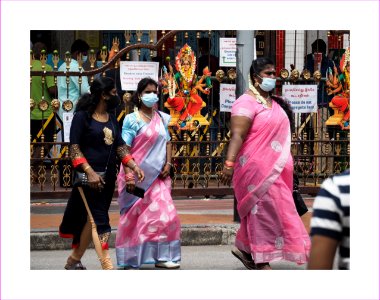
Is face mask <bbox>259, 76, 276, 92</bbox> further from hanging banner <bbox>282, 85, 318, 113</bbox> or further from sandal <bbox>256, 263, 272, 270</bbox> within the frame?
hanging banner <bbox>282, 85, 318, 113</bbox>

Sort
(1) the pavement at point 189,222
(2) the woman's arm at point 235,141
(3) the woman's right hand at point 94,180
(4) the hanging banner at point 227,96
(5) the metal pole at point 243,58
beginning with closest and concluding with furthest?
(3) the woman's right hand at point 94,180 → (2) the woman's arm at point 235,141 → (1) the pavement at point 189,222 → (5) the metal pole at point 243,58 → (4) the hanging banner at point 227,96

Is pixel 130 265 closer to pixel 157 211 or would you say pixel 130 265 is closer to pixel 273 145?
pixel 157 211

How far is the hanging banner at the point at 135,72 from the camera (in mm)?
11922

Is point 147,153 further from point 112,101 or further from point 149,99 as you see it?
point 112,101

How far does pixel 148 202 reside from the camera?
888cm

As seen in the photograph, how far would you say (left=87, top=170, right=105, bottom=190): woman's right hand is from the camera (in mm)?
8227

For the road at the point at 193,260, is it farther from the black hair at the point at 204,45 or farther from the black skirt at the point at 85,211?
the black hair at the point at 204,45

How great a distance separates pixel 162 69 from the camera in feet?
40.3

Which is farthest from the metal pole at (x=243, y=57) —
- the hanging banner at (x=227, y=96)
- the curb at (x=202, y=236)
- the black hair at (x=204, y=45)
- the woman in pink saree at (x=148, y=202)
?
the black hair at (x=204, y=45)

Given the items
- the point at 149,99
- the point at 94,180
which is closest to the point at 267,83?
the point at 149,99

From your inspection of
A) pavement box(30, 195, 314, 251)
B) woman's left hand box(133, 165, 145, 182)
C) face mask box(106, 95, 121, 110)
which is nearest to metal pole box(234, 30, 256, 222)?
pavement box(30, 195, 314, 251)

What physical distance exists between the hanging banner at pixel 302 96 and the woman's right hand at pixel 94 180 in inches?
183

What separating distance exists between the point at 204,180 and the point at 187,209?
974mm

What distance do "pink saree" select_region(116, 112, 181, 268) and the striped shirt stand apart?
510 centimetres
